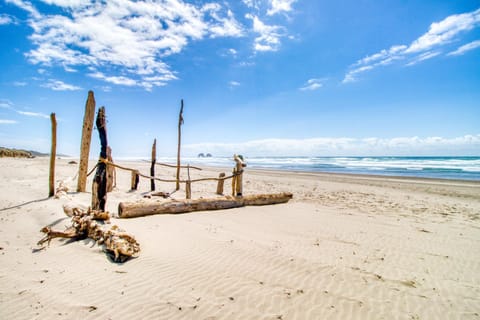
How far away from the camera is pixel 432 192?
39.7ft

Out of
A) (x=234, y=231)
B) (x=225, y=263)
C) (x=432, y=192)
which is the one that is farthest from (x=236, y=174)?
(x=432, y=192)

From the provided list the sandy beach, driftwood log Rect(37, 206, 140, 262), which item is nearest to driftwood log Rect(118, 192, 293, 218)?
the sandy beach

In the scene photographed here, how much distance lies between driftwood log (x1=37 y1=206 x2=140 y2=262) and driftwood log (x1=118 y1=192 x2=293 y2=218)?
3.70ft

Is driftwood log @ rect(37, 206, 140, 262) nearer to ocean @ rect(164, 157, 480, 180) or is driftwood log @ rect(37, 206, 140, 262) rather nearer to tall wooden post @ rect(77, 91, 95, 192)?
tall wooden post @ rect(77, 91, 95, 192)

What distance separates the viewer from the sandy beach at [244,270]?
2727mm

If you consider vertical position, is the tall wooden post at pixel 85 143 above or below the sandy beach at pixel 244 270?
above

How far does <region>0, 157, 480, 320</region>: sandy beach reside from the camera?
2727 millimetres

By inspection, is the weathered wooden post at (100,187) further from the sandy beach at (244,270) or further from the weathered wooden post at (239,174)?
the weathered wooden post at (239,174)

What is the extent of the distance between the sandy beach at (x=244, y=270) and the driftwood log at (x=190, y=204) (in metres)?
0.34

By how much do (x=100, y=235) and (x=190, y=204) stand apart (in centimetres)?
308

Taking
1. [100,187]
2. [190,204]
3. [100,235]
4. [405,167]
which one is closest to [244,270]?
[100,235]

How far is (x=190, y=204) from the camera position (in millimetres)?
7098

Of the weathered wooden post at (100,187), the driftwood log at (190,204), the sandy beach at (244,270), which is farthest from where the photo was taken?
the driftwood log at (190,204)

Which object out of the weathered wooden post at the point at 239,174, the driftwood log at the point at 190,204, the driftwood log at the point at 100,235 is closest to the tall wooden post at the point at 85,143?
the driftwood log at the point at 190,204
